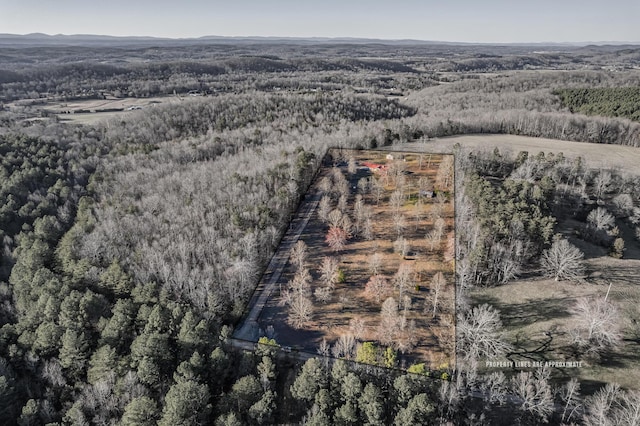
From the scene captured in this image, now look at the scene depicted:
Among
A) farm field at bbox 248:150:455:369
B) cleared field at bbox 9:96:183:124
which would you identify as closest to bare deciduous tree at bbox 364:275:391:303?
farm field at bbox 248:150:455:369

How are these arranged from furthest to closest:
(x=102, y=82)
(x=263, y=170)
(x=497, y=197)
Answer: (x=102, y=82) < (x=263, y=170) < (x=497, y=197)

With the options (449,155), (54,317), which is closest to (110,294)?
(54,317)

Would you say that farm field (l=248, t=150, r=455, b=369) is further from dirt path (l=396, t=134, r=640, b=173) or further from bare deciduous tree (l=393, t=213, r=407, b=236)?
dirt path (l=396, t=134, r=640, b=173)

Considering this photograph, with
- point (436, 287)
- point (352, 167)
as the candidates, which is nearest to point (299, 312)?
point (436, 287)

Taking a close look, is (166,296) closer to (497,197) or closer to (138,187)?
(138,187)

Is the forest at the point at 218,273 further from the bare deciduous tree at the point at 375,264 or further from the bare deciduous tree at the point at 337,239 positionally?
the bare deciduous tree at the point at 375,264

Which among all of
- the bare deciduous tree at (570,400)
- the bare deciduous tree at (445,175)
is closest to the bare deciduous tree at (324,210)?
the bare deciduous tree at (445,175)

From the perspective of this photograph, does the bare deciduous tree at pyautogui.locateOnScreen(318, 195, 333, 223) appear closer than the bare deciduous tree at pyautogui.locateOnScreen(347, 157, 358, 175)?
Yes
